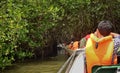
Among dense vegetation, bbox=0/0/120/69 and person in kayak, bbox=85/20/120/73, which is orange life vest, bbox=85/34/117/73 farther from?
dense vegetation, bbox=0/0/120/69

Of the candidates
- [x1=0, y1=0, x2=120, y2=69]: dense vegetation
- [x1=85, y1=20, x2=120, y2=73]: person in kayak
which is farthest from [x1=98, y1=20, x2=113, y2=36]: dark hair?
[x1=0, y1=0, x2=120, y2=69]: dense vegetation

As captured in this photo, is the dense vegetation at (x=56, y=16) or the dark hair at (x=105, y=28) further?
the dense vegetation at (x=56, y=16)

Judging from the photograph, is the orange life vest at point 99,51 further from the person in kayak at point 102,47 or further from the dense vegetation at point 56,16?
the dense vegetation at point 56,16

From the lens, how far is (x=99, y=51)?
5.04 m

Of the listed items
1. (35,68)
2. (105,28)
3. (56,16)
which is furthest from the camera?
(56,16)

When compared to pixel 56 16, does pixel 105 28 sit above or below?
below

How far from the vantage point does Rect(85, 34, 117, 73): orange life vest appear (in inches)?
196

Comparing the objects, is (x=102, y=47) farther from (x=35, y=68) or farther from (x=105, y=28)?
(x=35, y=68)

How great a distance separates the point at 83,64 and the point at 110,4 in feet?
49.8

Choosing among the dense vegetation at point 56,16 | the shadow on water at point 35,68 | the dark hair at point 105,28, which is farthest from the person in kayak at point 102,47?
the dense vegetation at point 56,16

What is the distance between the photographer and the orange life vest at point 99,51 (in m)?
4.97

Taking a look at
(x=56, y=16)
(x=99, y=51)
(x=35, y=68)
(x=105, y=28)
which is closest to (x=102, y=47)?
(x=99, y=51)

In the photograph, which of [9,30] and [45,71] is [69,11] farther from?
[9,30]

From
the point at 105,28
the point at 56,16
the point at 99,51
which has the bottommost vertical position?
the point at 99,51
